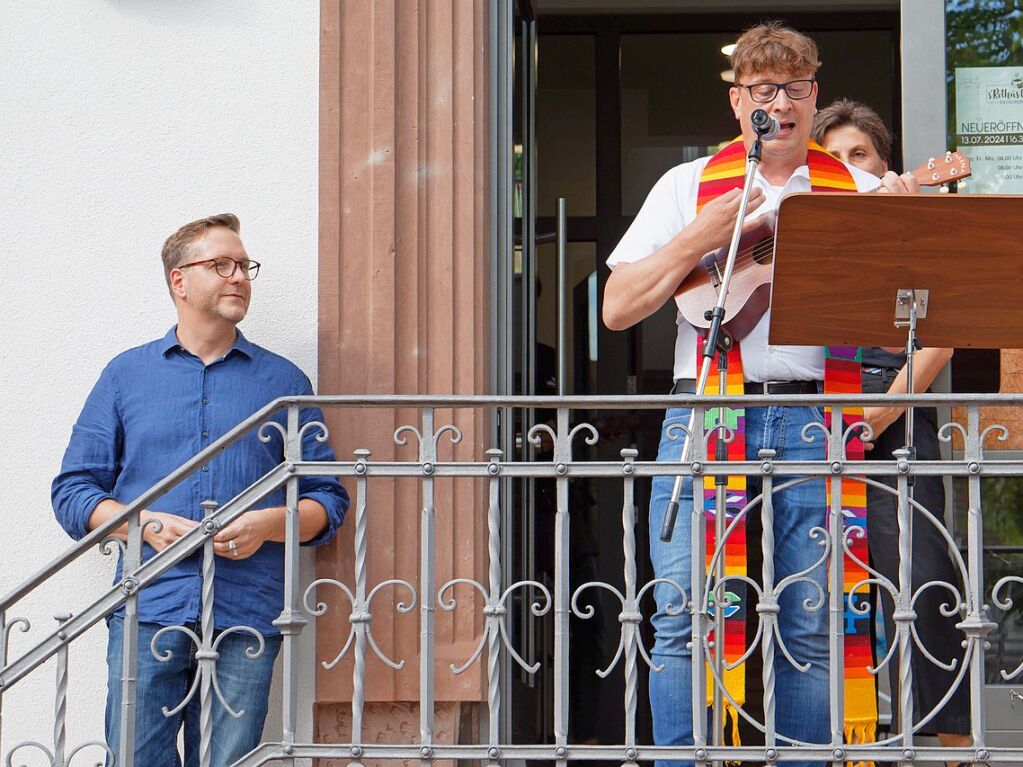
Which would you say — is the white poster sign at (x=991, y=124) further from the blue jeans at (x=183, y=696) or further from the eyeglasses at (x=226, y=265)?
the blue jeans at (x=183, y=696)

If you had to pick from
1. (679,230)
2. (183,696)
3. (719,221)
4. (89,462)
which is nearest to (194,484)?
(89,462)

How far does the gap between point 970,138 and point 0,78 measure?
306 centimetres

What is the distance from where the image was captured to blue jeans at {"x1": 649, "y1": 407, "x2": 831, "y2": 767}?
3609mm

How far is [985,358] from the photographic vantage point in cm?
457

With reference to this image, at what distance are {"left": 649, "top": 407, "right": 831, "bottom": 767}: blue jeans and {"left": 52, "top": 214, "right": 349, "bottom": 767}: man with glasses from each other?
99cm

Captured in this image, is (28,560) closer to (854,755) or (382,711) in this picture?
(382,711)

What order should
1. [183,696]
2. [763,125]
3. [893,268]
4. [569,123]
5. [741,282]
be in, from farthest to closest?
[569,123] → [183,696] → [741,282] → [763,125] → [893,268]

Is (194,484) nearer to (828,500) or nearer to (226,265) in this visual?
(226,265)

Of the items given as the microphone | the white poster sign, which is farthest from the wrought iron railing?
the white poster sign

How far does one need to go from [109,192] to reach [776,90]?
212 cm

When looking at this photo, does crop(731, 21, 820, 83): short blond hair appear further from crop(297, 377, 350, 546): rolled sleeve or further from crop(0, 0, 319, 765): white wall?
crop(297, 377, 350, 546): rolled sleeve

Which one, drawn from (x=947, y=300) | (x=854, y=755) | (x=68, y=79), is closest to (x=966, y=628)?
(x=854, y=755)

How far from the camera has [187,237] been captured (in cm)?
429

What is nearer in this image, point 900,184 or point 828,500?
point 900,184
